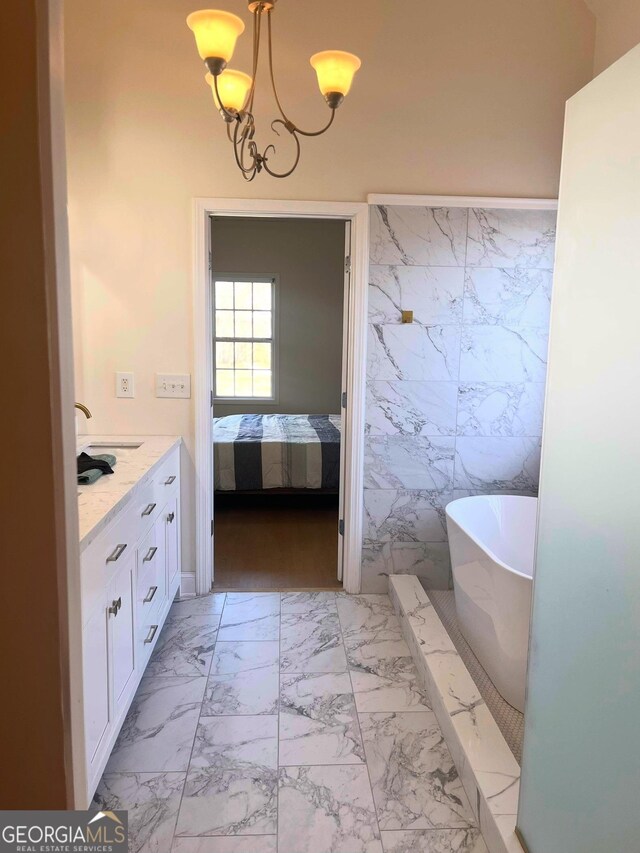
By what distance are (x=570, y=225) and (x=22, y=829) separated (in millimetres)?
1447

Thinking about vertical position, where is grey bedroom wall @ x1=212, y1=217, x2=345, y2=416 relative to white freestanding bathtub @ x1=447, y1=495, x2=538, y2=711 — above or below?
above

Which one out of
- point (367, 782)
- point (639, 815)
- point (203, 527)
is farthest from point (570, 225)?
point (203, 527)

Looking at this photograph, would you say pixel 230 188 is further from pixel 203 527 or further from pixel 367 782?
pixel 367 782

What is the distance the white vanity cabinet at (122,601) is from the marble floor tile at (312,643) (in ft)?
1.98

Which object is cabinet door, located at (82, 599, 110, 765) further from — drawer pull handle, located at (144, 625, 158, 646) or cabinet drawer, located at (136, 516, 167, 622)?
drawer pull handle, located at (144, 625, 158, 646)

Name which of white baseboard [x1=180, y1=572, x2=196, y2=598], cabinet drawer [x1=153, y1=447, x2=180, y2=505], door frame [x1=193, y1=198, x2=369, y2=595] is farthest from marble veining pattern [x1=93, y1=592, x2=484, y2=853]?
cabinet drawer [x1=153, y1=447, x2=180, y2=505]

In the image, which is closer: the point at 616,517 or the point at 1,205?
the point at 1,205

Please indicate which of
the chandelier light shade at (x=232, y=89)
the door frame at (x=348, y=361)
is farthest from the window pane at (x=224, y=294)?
the chandelier light shade at (x=232, y=89)

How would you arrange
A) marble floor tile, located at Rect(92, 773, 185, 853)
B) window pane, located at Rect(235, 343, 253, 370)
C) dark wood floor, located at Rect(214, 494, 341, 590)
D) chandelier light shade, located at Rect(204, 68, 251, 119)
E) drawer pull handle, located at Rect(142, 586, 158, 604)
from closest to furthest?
marble floor tile, located at Rect(92, 773, 185, 853)
chandelier light shade, located at Rect(204, 68, 251, 119)
drawer pull handle, located at Rect(142, 586, 158, 604)
dark wood floor, located at Rect(214, 494, 341, 590)
window pane, located at Rect(235, 343, 253, 370)

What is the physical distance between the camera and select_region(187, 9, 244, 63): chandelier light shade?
1.88 m

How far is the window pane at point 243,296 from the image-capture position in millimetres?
6902

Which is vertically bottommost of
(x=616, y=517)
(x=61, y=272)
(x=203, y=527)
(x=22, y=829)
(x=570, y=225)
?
(x=203, y=527)

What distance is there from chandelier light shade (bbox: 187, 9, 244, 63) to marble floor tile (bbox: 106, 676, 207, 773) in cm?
236

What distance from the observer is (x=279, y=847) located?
1.72 metres
